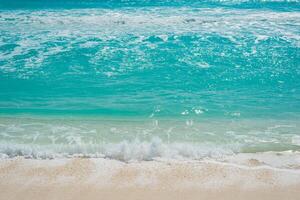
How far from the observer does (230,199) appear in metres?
6.86

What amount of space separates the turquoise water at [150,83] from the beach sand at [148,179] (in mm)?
405

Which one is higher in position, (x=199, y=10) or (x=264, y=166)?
(x=199, y=10)

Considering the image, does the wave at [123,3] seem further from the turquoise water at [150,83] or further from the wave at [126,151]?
the wave at [126,151]

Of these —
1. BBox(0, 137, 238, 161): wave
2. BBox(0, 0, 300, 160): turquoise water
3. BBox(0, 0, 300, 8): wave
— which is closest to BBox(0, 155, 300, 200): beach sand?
BBox(0, 137, 238, 161): wave

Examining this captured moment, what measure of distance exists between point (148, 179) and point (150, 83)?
530 cm

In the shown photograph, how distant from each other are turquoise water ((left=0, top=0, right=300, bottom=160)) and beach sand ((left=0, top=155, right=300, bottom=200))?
15.9 inches

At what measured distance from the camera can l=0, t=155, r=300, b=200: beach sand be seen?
7020mm

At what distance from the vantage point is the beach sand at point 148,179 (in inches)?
276

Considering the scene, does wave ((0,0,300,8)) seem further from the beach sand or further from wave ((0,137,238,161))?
the beach sand

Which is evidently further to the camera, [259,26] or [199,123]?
[259,26]

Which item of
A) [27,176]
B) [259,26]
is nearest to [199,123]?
[27,176]

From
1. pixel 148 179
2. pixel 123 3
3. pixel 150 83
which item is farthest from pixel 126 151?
pixel 123 3

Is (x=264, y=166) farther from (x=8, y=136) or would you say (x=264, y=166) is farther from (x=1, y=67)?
(x=1, y=67)

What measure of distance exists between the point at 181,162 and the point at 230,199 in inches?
55.9
